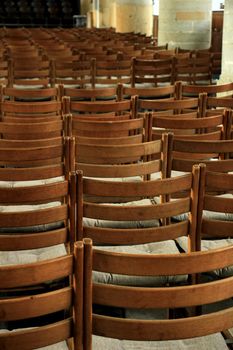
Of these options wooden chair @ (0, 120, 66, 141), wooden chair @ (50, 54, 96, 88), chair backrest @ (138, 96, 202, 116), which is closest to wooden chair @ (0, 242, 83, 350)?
wooden chair @ (0, 120, 66, 141)

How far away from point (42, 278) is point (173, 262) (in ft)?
1.34

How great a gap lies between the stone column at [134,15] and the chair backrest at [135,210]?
14174 millimetres

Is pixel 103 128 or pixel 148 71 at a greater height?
pixel 148 71

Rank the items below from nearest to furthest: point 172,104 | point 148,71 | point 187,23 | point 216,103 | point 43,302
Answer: point 43,302 < point 172,104 < point 216,103 < point 148,71 < point 187,23

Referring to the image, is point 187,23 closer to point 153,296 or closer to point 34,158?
point 34,158

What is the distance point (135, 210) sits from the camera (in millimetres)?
2561

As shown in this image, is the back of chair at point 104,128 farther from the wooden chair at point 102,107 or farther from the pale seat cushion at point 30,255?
the pale seat cushion at point 30,255

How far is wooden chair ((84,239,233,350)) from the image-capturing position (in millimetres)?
1796

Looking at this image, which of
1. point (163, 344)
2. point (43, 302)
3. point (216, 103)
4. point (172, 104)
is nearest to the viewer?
point (43, 302)

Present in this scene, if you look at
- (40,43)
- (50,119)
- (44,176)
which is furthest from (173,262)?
(40,43)

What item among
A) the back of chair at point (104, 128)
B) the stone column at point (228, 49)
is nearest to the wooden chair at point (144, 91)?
the back of chair at point (104, 128)

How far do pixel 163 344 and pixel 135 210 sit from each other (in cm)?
68

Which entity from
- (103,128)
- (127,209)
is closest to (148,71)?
(103,128)

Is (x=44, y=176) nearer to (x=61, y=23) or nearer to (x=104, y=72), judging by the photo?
(x=104, y=72)
